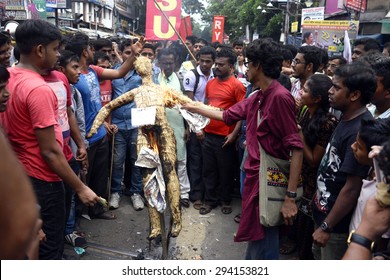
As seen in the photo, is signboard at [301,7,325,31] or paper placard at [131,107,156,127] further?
signboard at [301,7,325,31]

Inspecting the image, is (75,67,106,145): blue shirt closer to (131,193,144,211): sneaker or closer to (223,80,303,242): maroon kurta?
(131,193,144,211): sneaker

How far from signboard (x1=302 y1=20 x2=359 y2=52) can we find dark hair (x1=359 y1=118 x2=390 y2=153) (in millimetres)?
7554

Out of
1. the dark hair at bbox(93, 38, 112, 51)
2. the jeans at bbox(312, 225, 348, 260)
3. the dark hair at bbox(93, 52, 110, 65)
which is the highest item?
the dark hair at bbox(93, 38, 112, 51)

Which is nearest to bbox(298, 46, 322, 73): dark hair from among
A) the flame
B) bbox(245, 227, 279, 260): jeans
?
the flame

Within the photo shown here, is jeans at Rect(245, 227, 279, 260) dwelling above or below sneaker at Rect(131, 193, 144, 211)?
above

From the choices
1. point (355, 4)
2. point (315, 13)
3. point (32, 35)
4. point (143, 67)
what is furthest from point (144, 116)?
point (315, 13)

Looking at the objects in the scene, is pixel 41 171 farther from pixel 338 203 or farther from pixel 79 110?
pixel 338 203

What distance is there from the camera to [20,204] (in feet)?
2.84

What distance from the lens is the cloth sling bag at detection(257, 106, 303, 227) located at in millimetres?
2523

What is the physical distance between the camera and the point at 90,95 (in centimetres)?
398

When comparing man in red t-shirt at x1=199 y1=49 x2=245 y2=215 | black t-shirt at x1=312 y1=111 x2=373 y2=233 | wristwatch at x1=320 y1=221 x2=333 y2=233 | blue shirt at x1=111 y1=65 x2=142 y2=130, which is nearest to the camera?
black t-shirt at x1=312 y1=111 x2=373 y2=233

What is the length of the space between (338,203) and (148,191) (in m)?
1.69
